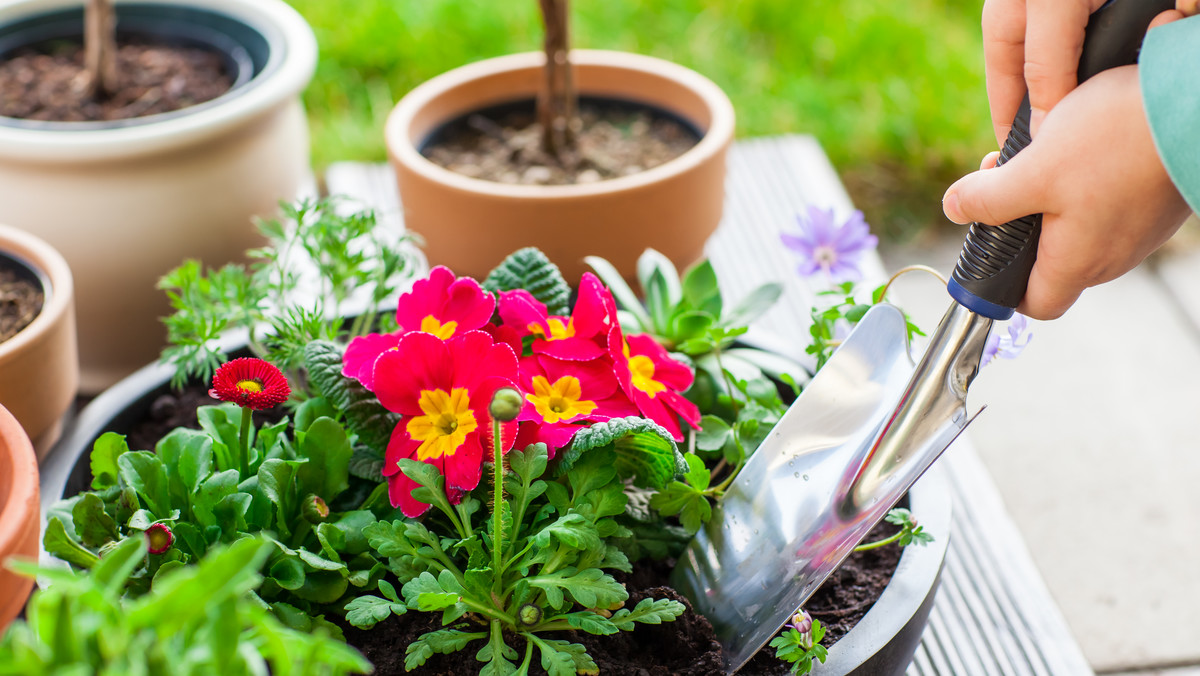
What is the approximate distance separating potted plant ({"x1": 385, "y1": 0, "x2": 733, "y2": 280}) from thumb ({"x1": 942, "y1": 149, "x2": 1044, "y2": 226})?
0.45 m

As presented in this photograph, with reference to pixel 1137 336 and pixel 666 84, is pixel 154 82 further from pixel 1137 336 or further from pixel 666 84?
pixel 1137 336

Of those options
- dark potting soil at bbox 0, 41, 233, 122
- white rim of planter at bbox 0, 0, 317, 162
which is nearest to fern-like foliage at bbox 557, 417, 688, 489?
white rim of planter at bbox 0, 0, 317, 162

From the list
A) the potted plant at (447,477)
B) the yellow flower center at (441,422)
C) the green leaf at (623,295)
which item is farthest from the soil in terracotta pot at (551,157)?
the yellow flower center at (441,422)

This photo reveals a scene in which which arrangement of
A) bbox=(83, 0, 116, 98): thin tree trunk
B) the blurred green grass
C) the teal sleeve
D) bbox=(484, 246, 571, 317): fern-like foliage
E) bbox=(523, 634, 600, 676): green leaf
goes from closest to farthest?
1. the teal sleeve
2. bbox=(523, 634, 600, 676): green leaf
3. bbox=(484, 246, 571, 317): fern-like foliage
4. bbox=(83, 0, 116, 98): thin tree trunk
5. the blurred green grass

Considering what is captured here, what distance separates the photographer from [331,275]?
0.86m

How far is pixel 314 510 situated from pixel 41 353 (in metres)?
0.30

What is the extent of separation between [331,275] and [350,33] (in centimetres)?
145

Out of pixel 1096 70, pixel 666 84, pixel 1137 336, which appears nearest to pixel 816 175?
pixel 666 84

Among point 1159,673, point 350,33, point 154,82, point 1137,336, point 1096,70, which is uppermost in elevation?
point 1096,70

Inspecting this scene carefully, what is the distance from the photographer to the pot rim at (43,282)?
2.65ft

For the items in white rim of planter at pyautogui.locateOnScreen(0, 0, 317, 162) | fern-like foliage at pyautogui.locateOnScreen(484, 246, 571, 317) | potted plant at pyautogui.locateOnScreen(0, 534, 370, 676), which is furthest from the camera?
white rim of planter at pyautogui.locateOnScreen(0, 0, 317, 162)

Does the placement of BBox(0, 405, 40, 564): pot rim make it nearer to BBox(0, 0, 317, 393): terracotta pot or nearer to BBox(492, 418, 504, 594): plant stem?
BBox(492, 418, 504, 594): plant stem

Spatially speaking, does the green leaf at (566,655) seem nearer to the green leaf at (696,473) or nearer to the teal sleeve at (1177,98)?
the green leaf at (696,473)

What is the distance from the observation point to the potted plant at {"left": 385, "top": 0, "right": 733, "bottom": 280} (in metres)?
1.02
